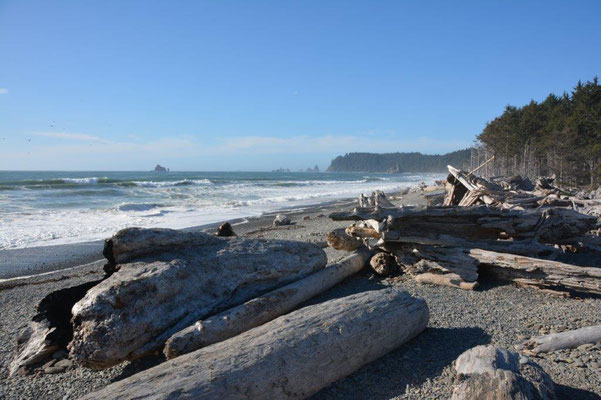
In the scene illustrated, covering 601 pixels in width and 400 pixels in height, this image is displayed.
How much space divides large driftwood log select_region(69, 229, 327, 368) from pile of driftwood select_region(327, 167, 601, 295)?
51.9 inches

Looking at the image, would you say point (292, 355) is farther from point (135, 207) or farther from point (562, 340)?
point (135, 207)

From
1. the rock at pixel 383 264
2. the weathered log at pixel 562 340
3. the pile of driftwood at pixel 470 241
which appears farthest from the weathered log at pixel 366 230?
the weathered log at pixel 562 340

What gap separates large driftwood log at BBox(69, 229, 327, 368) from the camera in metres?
3.61

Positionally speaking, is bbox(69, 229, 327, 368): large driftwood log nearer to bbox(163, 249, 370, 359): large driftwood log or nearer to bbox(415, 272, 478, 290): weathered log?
bbox(163, 249, 370, 359): large driftwood log

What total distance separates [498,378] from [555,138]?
33119mm

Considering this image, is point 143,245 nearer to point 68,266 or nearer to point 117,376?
point 117,376

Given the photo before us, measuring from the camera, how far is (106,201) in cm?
2406

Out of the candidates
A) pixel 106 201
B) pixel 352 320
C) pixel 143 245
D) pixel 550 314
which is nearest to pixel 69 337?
pixel 143 245

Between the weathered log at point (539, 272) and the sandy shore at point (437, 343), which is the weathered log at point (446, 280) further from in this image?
the weathered log at point (539, 272)

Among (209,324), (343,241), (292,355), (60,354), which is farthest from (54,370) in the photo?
(343,241)

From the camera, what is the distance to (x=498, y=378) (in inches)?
108

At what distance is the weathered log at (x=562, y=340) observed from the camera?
3818 millimetres

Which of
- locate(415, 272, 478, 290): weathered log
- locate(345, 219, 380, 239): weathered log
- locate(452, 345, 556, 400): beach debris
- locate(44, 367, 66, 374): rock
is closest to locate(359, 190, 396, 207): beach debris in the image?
locate(345, 219, 380, 239): weathered log

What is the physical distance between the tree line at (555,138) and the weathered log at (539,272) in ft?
80.8
